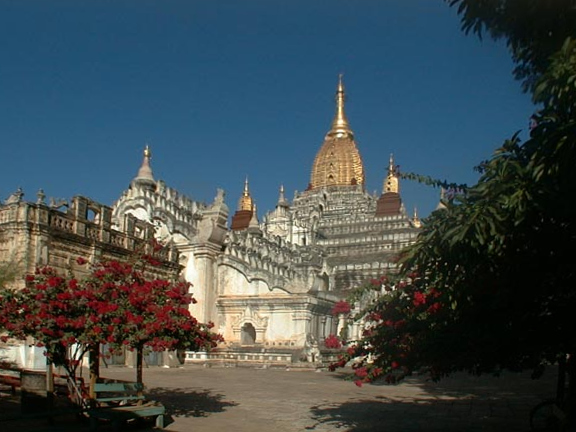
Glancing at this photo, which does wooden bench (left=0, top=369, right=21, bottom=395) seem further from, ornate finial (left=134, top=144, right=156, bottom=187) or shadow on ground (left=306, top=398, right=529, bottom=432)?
ornate finial (left=134, top=144, right=156, bottom=187)

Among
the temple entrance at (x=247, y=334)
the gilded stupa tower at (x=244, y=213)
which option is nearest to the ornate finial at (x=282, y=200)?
the gilded stupa tower at (x=244, y=213)

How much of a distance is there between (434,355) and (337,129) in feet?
263

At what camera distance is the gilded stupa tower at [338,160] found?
81500 millimetres

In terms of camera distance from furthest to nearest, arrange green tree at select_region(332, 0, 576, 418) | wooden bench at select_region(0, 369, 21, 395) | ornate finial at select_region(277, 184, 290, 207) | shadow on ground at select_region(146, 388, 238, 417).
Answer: ornate finial at select_region(277, 184, 290, 207) < wooden bench at select_region(0, 369, 21, 395) < shadow on ground at select_region(146, 388, 238, 417) < green tree at select_region(332, 0, 576, 418)

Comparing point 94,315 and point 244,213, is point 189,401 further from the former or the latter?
point 244,213

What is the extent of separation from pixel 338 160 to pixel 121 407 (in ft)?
234

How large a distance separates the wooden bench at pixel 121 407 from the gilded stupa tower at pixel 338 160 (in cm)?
6803

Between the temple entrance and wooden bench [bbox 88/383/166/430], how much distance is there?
21066 mm

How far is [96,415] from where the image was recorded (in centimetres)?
1170

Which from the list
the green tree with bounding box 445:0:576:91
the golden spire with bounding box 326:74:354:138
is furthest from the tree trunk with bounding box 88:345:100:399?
the golden spire with bounding box 326:74:354:138

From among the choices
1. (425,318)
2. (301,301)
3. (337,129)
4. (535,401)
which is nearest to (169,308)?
(425,318)

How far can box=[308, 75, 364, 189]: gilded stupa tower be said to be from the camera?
3209 inches

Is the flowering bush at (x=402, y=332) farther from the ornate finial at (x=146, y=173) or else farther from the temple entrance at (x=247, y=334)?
the ornate finial at (x=146, y=173)

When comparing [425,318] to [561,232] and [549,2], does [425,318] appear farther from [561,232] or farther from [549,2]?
[549,2]
